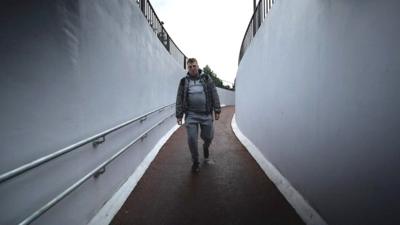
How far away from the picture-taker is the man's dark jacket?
16.3 ft

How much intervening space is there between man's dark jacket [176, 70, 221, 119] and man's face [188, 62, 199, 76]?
9 centimetres

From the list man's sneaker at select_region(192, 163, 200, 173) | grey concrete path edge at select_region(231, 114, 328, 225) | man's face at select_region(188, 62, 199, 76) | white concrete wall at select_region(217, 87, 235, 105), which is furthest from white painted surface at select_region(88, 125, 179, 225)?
white concrete wall at select_region(217, 87, 235, 105)

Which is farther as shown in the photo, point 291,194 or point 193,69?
point 193,69

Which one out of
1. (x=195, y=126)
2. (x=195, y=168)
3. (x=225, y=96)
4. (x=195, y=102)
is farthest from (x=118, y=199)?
(x=225, y=96)

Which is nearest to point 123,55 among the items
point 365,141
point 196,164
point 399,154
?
point 196,164

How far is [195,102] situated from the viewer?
4.92 meters

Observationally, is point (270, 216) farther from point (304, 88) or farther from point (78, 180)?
point (78, 180)

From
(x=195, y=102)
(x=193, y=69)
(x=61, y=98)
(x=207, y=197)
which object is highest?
(x=193, y=69)

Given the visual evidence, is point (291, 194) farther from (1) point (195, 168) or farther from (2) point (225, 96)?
(2) point (225, 96)

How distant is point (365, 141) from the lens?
2.08 metres

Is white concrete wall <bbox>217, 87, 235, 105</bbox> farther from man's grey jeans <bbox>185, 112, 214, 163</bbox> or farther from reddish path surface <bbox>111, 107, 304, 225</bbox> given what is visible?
reddish path surface <bbox>111, 107, 304, 225</bbox>

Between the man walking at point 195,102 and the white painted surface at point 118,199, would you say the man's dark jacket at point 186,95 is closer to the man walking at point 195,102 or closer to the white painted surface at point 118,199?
the man walking at point 195,102

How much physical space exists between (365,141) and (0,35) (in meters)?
2.32

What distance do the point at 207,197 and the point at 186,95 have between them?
5.90ft
